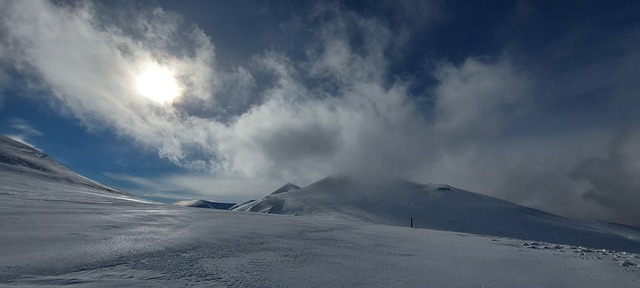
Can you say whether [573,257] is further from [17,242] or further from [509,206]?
[509,206]

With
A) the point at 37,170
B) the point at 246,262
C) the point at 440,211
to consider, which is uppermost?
the point at 440,211

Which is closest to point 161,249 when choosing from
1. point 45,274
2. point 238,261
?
point 238,261

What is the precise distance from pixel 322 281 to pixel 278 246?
9.92ft

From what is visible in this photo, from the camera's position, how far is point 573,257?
8.59 m

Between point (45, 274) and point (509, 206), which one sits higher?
point (509, 206)

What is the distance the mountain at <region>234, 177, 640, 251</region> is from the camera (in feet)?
353

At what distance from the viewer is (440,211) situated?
410ft

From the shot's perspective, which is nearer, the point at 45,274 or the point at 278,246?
the point at 45,274

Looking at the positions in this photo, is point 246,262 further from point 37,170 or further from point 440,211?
point 440,211

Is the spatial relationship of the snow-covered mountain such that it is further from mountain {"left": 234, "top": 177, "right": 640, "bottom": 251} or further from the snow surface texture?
mountain {"left": 234, "top": 177, "right": 640, "bottom": 251}

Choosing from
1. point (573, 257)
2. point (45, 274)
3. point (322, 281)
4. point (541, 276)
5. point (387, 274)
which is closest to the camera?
point (45, 274)

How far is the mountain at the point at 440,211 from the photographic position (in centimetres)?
10762

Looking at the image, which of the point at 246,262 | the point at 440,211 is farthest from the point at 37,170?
the point at 440,211

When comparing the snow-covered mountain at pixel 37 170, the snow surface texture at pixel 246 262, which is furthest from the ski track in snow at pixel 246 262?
the snow-covered mountain at pixel 37 170
